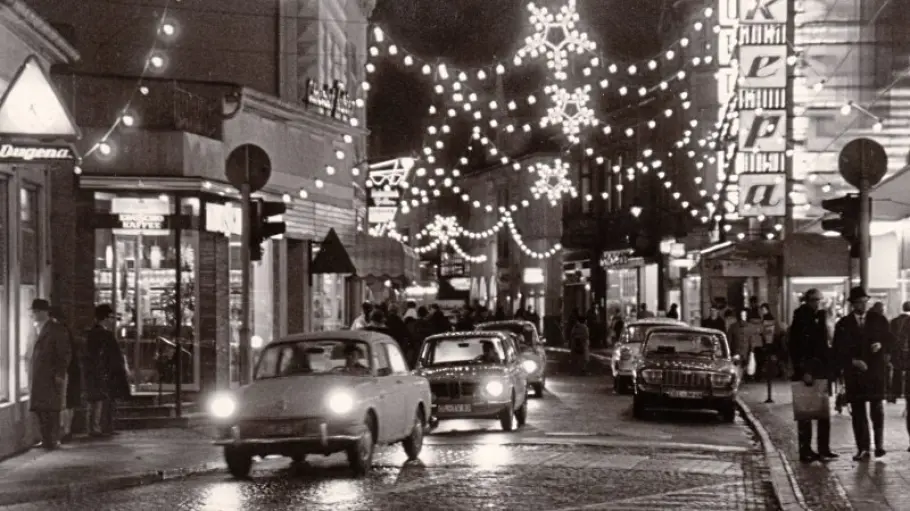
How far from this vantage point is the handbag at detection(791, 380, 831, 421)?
16781 millimetres

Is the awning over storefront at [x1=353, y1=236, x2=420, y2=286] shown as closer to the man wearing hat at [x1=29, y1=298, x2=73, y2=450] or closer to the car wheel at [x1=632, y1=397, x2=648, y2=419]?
the car wheel at [x1=632, y1=397, x2=648, y2=419]

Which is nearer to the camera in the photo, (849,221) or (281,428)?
(281,428)

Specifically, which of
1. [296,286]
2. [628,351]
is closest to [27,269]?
[296,286]

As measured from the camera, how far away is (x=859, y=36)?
3288 cm

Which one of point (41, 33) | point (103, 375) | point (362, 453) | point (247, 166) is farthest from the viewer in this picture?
point (103, 375)

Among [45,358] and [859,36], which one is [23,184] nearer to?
[45,358]

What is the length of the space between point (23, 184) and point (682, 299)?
122 feet

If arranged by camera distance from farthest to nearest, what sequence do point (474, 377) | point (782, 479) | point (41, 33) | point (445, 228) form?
point (445, 228), point (474, 377), point (41, 33), point (782, 479)

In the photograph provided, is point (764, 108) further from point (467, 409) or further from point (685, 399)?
point (467, 409)

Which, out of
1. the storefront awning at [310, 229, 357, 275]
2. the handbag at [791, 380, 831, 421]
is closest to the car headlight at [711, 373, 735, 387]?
the storefront awning at [310, 229, 357, 275]

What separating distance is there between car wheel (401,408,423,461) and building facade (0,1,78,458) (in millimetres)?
4918

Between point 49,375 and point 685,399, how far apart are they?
10.4 meters

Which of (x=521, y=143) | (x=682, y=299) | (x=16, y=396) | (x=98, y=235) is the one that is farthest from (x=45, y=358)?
(x=521, y=143)

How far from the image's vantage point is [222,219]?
25219 mm
